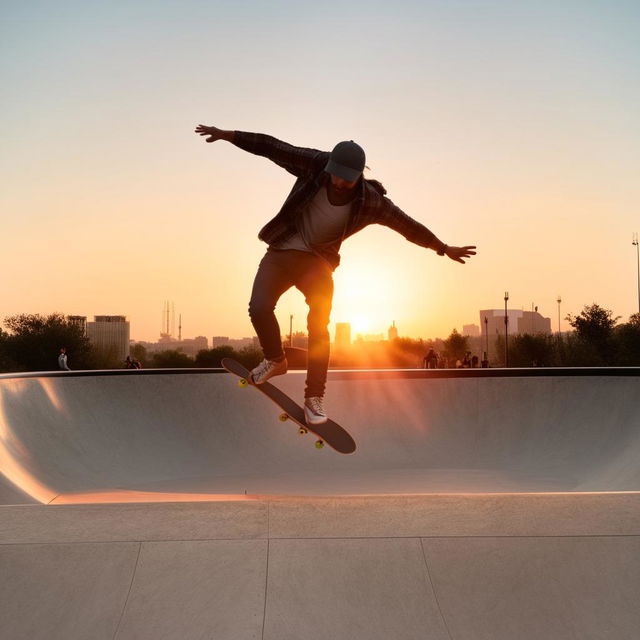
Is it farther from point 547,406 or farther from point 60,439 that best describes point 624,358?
point 60,439

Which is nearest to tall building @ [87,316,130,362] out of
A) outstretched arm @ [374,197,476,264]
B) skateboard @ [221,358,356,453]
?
skateboard @ [221,358,356,453]

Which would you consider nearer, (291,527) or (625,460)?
(291,527)

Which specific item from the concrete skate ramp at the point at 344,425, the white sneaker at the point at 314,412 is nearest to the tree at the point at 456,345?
the concrete skate ramp at the point at 344,425

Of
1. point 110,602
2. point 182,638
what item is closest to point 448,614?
point 182,638

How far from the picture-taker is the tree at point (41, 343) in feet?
196

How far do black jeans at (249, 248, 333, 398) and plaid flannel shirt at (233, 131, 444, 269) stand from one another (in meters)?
0.14

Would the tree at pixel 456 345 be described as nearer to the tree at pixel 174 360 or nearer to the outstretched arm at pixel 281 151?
the tree at pixel 174 360

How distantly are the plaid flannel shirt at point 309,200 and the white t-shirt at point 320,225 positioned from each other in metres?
0.04

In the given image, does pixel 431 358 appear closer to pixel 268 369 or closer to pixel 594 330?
pixel 268 369

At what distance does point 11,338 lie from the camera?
60.5m

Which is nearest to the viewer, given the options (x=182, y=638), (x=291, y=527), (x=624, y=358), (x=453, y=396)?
(x=182, y=638)

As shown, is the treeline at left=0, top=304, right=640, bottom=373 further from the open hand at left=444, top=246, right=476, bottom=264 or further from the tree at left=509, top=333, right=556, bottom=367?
the open hand at left=444, top=246, right=476, bottom=264

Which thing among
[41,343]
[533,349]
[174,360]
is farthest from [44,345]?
[533,349]

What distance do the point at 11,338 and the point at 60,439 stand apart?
55.3 metres
